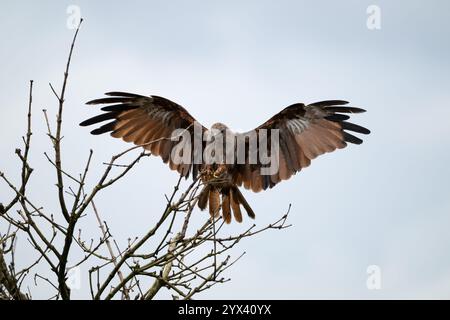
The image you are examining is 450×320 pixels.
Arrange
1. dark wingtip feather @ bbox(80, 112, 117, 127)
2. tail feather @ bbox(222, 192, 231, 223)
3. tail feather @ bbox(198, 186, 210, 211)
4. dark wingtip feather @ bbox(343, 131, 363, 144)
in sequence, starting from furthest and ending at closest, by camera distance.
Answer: dark wingtip feather @ bbox(343, 131, 363, 144), dark wingtip feather @ bbox(80, 112, 117, 127), tail feather @ bbox(222, 192, 231, 223), tail feather @ bbox(198, 186, 210, 211)

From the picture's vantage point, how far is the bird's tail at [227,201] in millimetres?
7133

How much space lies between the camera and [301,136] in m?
8.09

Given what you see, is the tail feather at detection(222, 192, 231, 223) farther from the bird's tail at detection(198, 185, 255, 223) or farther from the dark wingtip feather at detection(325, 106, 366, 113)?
the dark wingtip feather at detection(325, 106, 366, 113)

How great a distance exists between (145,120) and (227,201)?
181 cm

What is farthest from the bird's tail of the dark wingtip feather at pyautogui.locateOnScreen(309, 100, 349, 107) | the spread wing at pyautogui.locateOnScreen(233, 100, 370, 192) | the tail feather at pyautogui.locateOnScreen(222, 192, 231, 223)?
the dark wingtip feather at pyautogui.locateOnScreen(309, 100, 349, 107)

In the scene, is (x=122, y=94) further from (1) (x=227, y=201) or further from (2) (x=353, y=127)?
(2) (x=353, y=127)

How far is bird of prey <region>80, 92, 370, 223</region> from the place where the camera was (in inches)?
308

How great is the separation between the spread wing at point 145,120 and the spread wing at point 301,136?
102cm

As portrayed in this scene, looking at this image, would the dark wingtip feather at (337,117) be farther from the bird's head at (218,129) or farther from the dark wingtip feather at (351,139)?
the bird's head at (218,129)

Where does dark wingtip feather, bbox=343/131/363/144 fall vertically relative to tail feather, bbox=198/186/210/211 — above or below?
above

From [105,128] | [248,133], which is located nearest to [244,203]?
[248,133]
